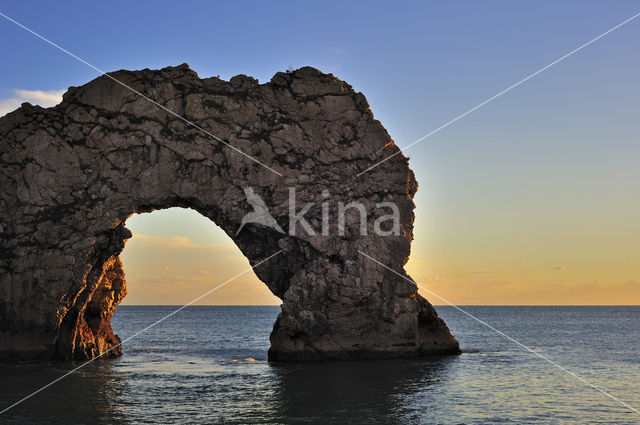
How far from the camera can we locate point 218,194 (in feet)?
98.0

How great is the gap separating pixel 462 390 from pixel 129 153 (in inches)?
674

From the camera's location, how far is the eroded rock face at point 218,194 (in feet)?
94.0

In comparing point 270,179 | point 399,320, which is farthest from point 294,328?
point 270,179

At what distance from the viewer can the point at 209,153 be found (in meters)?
30.0

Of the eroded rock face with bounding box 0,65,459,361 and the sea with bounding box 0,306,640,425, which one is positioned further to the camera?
the eroded rock face with bounding box 0,65,459,361

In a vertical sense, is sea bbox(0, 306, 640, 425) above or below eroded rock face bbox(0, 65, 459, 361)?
below

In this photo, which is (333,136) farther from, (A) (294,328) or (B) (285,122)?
(A) (294,328)

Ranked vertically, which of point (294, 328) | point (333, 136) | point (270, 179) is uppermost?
point (333, 136)

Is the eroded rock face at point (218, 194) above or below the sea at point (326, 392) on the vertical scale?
above

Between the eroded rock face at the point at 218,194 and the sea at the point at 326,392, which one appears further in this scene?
the eroded rock face at the point at 218,194

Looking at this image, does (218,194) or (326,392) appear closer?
(326,392)

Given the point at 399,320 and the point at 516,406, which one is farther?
the point at 399,320

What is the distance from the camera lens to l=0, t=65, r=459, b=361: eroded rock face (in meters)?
28.7

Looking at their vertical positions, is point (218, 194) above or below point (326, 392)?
above
